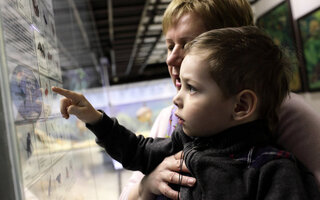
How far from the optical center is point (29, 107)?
1.77 ft

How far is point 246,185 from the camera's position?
2.14 feet

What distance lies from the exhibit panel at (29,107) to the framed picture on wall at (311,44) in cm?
300

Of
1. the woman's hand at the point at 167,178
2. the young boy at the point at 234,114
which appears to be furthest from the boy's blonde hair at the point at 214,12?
the woman's hand at the point at 167,178

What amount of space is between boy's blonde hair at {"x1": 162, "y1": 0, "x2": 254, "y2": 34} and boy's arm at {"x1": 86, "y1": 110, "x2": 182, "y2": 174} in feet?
1.30

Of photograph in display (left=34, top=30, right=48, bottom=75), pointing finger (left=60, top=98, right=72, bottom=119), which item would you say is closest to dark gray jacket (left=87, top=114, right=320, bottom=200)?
pointing finger (left=60, top=98, right=72, bottom=119)

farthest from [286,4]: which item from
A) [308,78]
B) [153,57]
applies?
[153,57]

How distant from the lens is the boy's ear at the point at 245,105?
71 cm

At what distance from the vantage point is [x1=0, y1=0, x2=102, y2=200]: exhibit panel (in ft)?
1.46

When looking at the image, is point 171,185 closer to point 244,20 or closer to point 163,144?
point 163,144

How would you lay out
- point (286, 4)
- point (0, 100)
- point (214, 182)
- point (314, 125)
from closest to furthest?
1. point (0, 100)
2. point (214, 182)
3. point (314, 125)
4. point (286, 4)

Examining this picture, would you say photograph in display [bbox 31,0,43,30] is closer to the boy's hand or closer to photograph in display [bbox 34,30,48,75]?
photograph in display [bbox 34,30,48,75]

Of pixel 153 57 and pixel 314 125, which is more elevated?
pixel 153 57

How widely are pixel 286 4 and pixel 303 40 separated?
441 millimetres

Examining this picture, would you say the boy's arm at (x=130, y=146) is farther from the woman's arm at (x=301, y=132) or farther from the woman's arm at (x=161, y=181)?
the woman's arm at (x=301, y=132)
